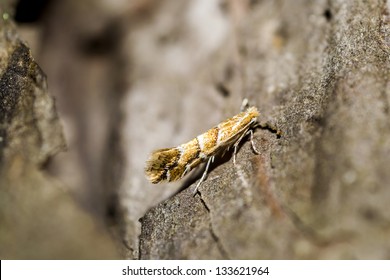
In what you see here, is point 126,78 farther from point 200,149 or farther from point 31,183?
point 31,183

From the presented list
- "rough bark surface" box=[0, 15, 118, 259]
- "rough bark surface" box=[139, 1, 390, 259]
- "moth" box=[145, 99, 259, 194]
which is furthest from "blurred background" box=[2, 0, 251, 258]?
"rough bark surface" box=[0, 15, 118, 259]

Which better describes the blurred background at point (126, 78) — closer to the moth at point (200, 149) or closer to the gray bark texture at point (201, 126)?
the gray bark texture at point (201, 126)

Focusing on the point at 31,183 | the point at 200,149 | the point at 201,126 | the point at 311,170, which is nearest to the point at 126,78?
the point at 201,126

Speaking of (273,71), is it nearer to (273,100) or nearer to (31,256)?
(273,100)

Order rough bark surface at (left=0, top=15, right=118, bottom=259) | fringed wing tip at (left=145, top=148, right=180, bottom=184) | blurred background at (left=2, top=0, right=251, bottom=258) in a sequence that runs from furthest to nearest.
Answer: blurred background at (left=2, top=0, right=251, bottom=258) < fringed wing tip at (left=145, top=148, right=180, bottom=184) < rough bark surface at (left=0, top=15, right=118, bottom=259)

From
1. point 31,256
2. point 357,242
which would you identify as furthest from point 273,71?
point 31,256

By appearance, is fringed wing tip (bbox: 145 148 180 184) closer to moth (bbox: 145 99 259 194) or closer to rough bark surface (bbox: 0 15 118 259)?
moth (bbox: 145 99 259 194)
